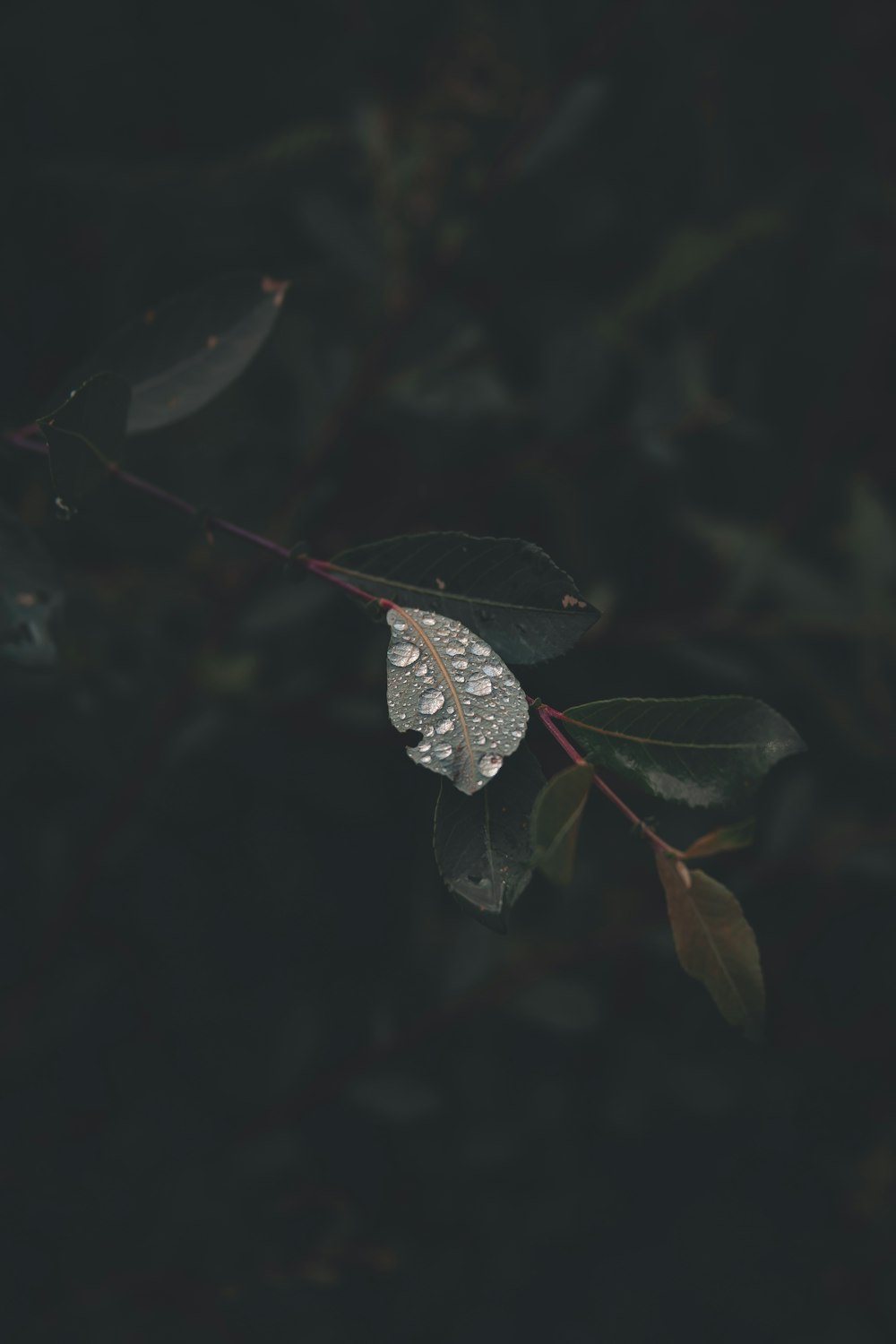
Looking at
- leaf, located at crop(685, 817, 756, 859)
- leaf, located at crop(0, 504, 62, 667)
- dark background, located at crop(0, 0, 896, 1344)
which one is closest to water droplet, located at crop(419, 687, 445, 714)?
leaf, located at crop(685, 817, 756, 859)

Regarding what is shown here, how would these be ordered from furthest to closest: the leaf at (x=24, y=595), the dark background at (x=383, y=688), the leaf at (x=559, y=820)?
the dark background at (x=383, y=688) → the leaf at (x=24, y=595) → the leaf at (x=559, y=820)

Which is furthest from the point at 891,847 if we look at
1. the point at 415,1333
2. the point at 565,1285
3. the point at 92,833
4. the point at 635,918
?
the point at 92,833

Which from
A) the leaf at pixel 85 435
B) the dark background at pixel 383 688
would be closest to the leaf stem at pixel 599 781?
the leaf at pixel 85 435

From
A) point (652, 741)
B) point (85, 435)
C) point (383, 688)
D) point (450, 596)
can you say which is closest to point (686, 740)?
point (652, 741)

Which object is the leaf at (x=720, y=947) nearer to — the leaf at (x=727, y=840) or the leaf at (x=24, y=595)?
the leaf at (x=727, y=840)

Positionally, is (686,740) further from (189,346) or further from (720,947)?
(189,346)

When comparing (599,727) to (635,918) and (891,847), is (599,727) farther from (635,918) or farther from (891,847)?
(891,847)

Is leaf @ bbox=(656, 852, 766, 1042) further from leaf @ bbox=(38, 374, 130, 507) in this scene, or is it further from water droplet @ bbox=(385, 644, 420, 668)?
leaf @ bbox=(38, 374, 130, 507)
